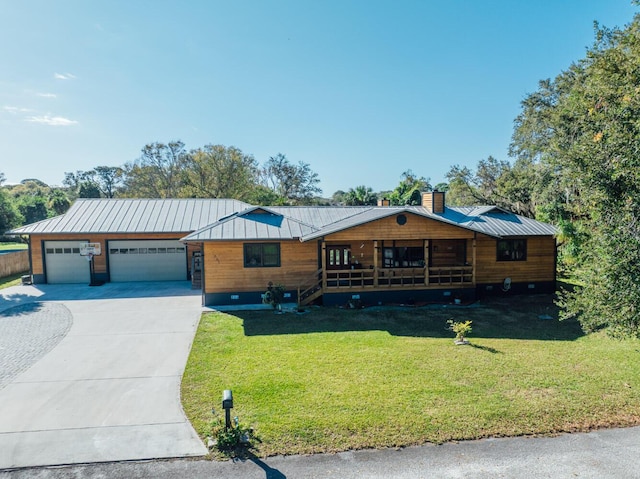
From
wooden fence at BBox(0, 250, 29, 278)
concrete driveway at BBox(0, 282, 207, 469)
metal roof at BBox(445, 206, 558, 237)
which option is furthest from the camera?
wooden fence at BBox(0, 250, 29, 278)

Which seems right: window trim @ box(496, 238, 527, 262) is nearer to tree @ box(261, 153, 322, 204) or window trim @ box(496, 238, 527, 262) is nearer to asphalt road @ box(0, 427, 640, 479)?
asphalt road @ box(0, 427, 640, 479)

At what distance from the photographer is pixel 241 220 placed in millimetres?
16734

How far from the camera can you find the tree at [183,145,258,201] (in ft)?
136

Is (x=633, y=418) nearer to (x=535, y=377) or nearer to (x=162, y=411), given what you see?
(x=535, y=377)

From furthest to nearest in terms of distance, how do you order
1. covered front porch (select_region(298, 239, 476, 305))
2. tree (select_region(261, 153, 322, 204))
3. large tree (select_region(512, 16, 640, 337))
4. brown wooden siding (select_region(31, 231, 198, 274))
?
tree (select_region(261, 153, 322, 204))
brown wooden siding (select_region(31, 231, 198, 274))
covered front porch (select_region(298, 239, 476, 305))
large tree (select_region(512, 16, 640, 337))

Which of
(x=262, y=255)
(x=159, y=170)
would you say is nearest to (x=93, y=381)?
(x=262, y=255)

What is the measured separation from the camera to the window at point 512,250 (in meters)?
17.5

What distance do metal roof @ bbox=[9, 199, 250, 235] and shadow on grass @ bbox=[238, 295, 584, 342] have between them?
969cm

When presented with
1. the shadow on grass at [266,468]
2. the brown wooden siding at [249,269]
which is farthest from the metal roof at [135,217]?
the shadow on grass at [266,468]

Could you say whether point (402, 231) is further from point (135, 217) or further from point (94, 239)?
point (94, 239)

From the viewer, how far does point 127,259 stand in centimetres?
2134

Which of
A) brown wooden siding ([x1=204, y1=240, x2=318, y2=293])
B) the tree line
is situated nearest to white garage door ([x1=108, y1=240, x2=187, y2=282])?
brown wooden siding ([x1=204, y1=240, x2=318, y2=293])

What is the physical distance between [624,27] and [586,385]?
16002 mm

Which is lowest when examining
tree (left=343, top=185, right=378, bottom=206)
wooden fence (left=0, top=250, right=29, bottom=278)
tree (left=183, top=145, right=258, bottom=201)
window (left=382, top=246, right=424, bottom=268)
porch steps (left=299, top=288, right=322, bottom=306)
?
porch steps (left=299, top=288, right=322, bottom=306)
